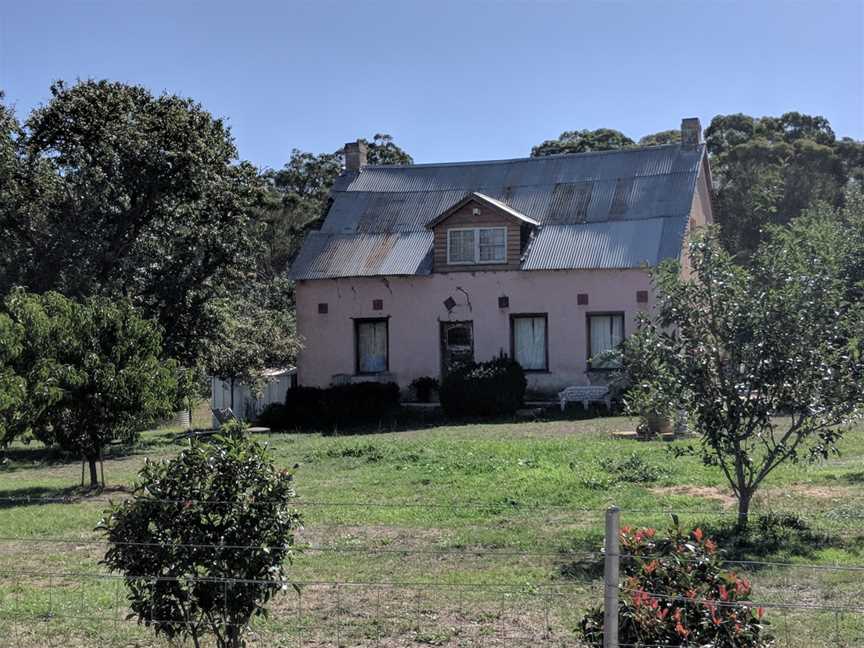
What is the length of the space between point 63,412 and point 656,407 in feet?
31.2

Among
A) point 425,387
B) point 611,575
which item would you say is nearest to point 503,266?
point 425,387

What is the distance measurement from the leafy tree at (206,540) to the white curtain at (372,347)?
23742 millimetres

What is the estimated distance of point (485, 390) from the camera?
85.7ft

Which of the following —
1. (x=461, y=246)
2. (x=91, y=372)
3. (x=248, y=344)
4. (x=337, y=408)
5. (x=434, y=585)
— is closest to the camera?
(x=434, y=585)

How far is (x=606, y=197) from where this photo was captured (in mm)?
29484

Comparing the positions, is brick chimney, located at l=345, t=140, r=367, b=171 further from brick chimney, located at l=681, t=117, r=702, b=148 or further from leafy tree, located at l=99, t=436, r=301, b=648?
leafy tree, located at l=99, t=436, r=301, b=648

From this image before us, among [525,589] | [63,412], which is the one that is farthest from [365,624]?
[63,412]

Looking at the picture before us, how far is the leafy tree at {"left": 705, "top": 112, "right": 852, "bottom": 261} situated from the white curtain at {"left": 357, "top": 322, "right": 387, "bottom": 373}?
1707 cm

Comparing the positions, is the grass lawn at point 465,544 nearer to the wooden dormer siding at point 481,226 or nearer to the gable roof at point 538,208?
the gable roof at point 538,208

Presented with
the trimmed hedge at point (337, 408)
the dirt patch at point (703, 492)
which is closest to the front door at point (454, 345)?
the trimmed hedge at point (337, 408)

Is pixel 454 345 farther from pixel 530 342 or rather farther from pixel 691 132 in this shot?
pixel 691 132

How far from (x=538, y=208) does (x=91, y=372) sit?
56.0ft

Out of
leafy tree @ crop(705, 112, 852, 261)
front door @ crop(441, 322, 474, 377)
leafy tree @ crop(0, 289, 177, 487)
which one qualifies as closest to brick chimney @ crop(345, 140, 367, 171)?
front door @ crop(441, 322, 474, 377)

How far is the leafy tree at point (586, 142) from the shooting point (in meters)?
52.1
